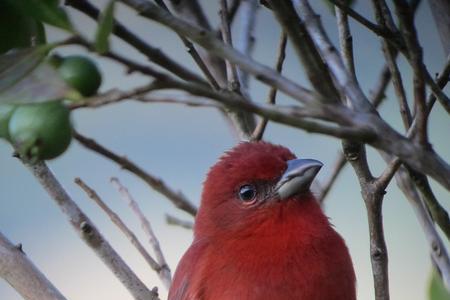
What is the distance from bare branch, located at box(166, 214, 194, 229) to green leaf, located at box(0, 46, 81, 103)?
7.73 feet

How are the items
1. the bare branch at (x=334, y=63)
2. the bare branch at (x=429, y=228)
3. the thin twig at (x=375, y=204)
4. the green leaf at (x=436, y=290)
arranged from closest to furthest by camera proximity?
the green leaf at (x=436, y=290) < the bare branch at (x=334, y=63) < the thin twig at (x=375, y=204) < the bare branch at (x=429, y=228)

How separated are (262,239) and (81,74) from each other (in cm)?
224

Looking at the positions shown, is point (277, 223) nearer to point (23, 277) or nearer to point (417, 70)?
point (23, 277)

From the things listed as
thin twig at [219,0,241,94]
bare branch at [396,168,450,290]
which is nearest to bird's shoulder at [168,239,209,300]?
thin twig at [219,0,241,94]

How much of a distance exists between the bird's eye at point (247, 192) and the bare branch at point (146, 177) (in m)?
0.22

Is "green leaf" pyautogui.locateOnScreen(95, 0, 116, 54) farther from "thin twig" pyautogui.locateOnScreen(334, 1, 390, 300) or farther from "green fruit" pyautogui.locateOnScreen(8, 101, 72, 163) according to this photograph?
"thin twig" pyautogui.locateOnScreen(334, 1, 390, 300)

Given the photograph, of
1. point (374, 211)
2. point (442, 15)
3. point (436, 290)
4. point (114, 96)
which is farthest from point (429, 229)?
point (114, 96)

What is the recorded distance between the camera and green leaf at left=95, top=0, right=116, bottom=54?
4.46ft

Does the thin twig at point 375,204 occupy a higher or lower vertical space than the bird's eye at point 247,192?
lower

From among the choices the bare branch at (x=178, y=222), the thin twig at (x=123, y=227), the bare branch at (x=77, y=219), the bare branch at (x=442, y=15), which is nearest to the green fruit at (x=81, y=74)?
the bare branch at (x=442, y=15)

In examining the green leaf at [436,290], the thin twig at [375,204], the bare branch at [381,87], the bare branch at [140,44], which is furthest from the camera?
the bare branch at [381,87]

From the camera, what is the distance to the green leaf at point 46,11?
4.66 ft

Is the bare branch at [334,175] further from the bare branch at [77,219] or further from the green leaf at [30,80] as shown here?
the green leaf at [30,80]

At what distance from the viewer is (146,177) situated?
3.38 metres
